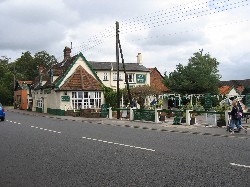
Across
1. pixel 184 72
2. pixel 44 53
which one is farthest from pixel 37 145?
pixel 44 53

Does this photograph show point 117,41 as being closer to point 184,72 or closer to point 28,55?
point 184,72

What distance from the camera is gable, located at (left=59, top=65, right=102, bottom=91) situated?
4178cm

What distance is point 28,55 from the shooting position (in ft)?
345

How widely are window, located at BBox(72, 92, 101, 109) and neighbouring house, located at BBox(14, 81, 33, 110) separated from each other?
63.9ft

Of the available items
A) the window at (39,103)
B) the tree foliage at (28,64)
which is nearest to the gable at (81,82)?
the window at (39,103)

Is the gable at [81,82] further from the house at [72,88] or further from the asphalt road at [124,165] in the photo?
the asphalt road at [124,165]

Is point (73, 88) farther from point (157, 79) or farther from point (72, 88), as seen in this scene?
point (157, 79)

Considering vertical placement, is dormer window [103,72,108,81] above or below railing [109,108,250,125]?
above

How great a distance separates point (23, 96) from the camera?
6391cm

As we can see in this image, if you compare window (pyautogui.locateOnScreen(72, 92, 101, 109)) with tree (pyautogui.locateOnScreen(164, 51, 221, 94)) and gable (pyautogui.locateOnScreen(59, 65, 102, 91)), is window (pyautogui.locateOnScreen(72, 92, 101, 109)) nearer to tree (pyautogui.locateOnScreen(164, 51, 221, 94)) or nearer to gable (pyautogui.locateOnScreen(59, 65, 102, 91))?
gable (pyautogui.locateOnScreen(59, 65, 102, 91))

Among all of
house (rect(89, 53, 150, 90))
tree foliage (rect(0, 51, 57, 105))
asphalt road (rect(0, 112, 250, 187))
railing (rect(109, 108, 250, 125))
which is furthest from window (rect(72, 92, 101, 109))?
tree foliage (rect(0, 51, 57, 105))

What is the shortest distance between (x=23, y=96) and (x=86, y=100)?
26.3 meters

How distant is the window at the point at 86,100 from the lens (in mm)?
41875

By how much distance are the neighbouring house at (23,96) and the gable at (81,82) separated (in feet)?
61.1
